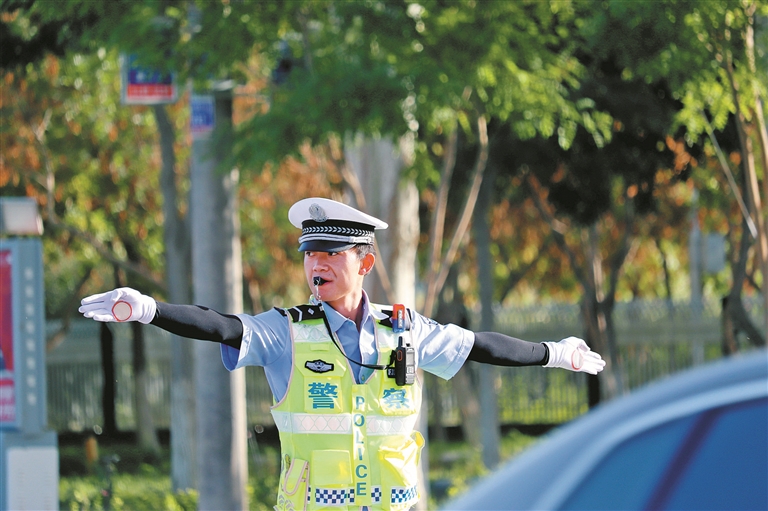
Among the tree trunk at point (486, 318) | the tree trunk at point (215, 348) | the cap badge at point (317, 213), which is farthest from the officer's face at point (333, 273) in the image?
the tree trunk at point (486, 318)

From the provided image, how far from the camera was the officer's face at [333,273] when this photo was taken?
4.51 meters

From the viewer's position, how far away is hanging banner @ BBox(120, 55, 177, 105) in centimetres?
934

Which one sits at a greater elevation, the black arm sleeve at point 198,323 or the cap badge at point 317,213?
the cap badge at point 317,213

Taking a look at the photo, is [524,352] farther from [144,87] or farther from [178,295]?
[178,295]

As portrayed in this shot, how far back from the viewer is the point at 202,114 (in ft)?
30.5

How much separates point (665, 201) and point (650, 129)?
806cm

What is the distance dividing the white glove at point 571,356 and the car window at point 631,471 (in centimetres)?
248

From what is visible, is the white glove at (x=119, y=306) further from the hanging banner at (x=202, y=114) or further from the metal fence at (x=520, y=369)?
the metal fence at (x=520, y=369)

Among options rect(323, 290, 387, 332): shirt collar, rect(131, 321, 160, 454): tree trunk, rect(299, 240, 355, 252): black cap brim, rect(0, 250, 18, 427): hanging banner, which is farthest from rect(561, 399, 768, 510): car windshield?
rect(131, 321, 160, 454): tree trunk

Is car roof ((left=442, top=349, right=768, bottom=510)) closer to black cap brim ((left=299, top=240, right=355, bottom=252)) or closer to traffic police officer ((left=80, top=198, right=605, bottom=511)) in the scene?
traffic police officer ((left=80, top=198, right=605, bottom=511))

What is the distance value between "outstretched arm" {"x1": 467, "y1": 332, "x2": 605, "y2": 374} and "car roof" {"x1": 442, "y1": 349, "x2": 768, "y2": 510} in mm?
2350

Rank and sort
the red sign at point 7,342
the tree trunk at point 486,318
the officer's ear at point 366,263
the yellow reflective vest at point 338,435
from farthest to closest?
the tree trunk at point 486,318
the red sign at point 7,342
the officer's ear at point 366,263
the yellow reflective vest at point 338,435

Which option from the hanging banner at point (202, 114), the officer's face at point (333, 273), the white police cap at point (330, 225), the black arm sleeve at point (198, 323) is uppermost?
the hanging banner at point (202, 114)

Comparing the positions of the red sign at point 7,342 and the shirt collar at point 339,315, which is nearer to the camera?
the shirt collar at point 339,315
